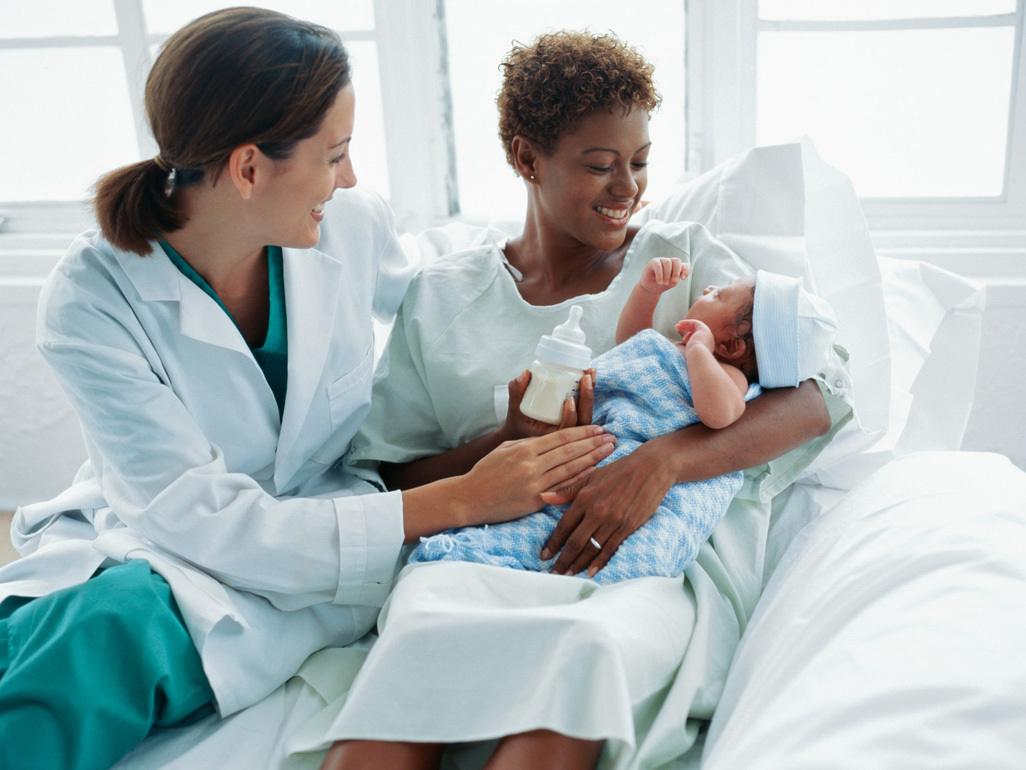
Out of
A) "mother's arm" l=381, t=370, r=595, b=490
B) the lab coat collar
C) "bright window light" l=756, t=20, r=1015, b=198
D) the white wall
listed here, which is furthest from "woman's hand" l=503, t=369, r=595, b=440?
"bright window light" l=756, t=20, r=1015, b=198

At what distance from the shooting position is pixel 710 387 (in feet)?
4.09

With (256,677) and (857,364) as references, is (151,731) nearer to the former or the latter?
(256,677)

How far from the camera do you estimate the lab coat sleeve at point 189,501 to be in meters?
1.21

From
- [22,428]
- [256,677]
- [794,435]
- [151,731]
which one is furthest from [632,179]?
[22,428]

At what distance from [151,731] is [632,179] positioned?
1126mm

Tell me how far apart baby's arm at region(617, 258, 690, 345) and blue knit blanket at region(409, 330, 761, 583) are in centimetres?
7

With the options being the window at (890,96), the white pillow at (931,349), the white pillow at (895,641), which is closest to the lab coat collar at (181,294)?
the white pillow at (895,641)

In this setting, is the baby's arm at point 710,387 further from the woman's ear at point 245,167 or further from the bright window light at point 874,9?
the bright window light at point 874,9

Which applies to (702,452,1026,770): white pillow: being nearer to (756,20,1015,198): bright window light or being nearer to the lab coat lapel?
the lab coat lapel

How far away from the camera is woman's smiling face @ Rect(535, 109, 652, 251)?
1.47 metres

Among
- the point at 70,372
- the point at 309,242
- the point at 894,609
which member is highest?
the point at 309,242

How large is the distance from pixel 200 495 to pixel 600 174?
2.75ft

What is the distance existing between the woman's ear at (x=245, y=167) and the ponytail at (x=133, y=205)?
0.41ft

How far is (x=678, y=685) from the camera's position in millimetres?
1034
